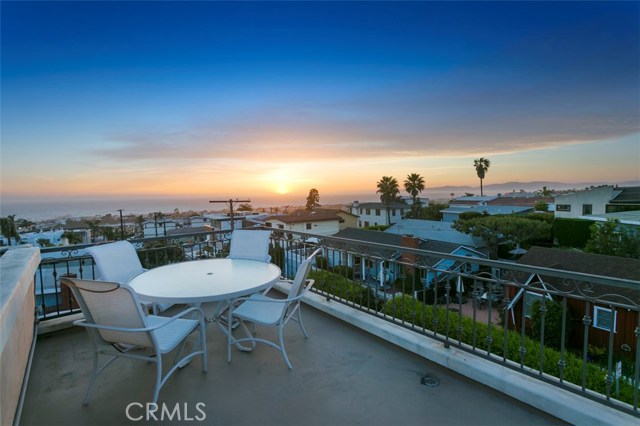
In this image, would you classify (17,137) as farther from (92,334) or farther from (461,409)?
(461,409)

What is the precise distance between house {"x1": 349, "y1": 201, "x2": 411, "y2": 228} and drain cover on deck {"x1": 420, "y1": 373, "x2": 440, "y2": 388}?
36.8 meters

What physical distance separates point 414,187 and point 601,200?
18.1 metres

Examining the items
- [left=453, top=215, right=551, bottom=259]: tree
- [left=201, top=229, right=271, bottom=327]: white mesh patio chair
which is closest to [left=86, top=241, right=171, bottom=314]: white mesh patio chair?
[left=201, top=229, right=271, bottom=327]: white mesh patio chair

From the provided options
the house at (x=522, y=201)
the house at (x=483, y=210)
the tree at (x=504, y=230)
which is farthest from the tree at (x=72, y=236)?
the house at (x=522, y=201)

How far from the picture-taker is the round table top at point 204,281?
2221 mm

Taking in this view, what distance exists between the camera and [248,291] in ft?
7.75

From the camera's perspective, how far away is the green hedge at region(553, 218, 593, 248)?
72.5ft

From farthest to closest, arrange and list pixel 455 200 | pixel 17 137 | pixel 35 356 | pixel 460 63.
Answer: pixel 455 200 → pixel 460 63 → pixel 17 137 → pixel 35 356

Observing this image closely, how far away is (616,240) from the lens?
17000mm

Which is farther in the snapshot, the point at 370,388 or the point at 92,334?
the point at 370,388

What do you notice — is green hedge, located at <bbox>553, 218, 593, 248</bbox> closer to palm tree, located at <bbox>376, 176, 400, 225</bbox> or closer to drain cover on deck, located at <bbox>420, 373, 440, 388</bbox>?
palm tree, located at <bbox>376, 176, 400, 225</bbox>

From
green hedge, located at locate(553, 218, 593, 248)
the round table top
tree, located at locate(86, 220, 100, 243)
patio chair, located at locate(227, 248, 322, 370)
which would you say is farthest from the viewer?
green hedge, located at locate(553, 218, 593, 248)

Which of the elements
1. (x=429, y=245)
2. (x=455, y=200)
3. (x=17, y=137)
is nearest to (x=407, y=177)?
(x=455, y=200)

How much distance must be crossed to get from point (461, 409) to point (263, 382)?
1.38m
